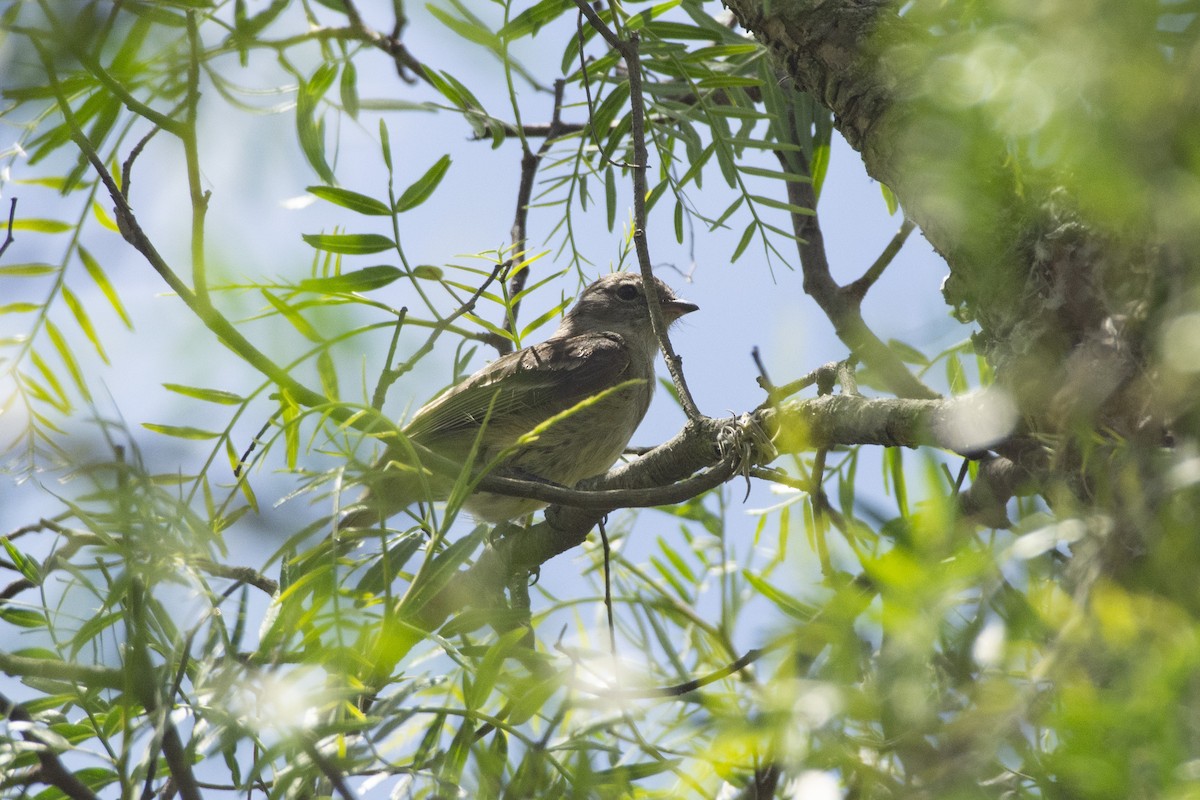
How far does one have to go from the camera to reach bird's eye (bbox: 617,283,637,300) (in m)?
6.43

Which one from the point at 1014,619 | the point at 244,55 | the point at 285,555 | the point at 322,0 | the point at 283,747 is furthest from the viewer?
the point at 322,0

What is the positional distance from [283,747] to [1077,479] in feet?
3.15

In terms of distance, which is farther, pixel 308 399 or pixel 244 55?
pixel 244 55

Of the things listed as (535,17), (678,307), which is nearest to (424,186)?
(535,17)

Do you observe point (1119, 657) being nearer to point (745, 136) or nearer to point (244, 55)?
point (244, 55)

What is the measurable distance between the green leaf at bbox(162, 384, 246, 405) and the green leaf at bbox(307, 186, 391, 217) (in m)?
0.54

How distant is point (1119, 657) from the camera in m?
0.70

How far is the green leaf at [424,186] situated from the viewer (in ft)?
8.60

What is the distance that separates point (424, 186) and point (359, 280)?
29 cm

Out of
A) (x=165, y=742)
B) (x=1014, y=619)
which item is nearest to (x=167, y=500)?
(x=165, y=742)

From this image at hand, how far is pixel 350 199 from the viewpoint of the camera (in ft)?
8.36

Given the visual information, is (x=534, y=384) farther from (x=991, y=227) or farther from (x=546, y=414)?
(x=991, y=227)

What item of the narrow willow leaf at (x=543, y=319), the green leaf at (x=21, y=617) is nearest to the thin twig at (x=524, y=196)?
the narrow willow leaf at (x=543, y=319)

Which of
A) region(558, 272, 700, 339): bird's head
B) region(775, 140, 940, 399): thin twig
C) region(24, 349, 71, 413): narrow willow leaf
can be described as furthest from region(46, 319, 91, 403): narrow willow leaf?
region(558, 272, 700, 339): bird's head
